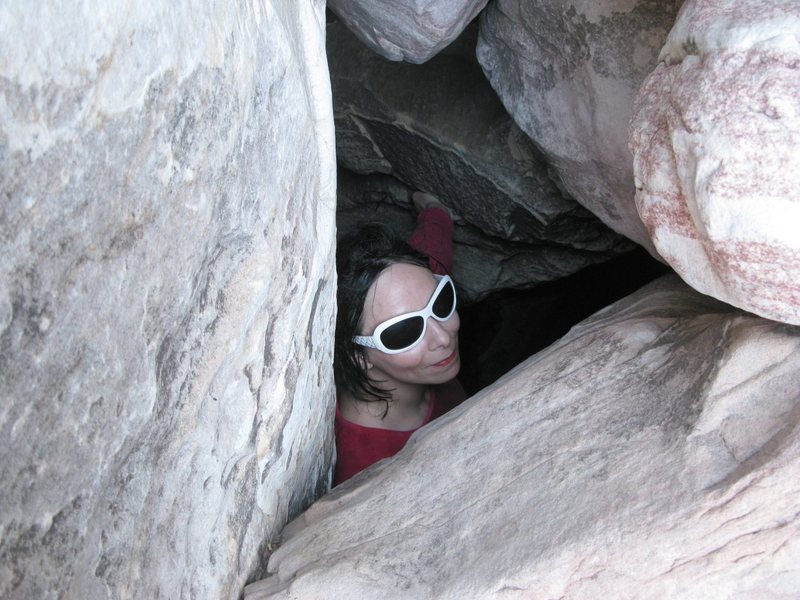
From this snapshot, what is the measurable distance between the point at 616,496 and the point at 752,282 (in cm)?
31

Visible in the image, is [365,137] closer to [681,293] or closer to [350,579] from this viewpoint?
[681,293]

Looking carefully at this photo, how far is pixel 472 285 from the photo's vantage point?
2.45 metres

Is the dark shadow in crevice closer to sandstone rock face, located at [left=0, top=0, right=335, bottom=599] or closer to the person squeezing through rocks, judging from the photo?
the person squeezing through rocks

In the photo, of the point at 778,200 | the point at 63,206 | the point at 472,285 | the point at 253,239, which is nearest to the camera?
the point at 63,206

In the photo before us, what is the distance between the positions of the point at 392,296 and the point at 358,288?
0.08 m

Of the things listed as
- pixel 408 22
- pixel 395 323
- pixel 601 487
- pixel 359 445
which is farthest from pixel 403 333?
pixel 601 487

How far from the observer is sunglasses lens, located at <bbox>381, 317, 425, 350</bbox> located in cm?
177

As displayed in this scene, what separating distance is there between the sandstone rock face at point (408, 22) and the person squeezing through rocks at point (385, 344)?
18.6 inches

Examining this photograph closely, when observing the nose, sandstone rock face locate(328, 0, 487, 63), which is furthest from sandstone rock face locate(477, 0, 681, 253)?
the nose

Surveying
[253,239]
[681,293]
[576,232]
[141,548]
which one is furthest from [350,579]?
[576,232]

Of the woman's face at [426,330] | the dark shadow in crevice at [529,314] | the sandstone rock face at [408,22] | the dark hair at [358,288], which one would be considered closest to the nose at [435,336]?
the woman's face at [426,330]

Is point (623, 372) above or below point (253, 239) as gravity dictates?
below

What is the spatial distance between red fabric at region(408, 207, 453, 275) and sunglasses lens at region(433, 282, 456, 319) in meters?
0.32

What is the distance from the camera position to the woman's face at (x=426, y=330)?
1.78m
